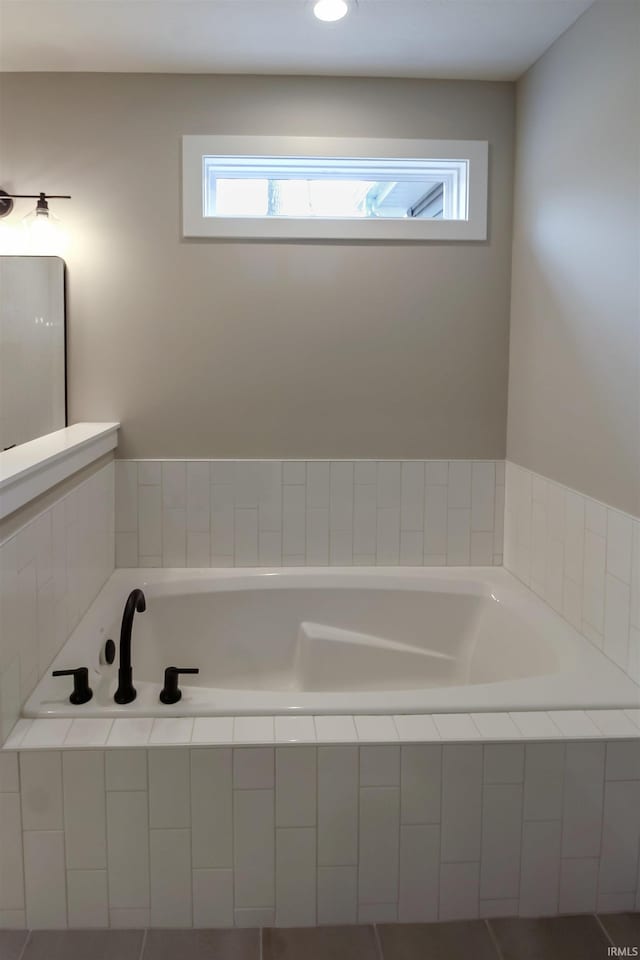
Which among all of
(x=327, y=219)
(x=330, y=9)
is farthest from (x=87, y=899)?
(x=330, y=9)

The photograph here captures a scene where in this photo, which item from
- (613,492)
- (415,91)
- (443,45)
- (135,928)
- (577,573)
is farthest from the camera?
(415,91)

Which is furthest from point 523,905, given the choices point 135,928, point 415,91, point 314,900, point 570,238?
point 415,91

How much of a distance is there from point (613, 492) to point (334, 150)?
5.52ft

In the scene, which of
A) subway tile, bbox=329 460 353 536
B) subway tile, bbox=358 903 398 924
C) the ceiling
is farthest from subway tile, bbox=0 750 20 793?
the ceiling

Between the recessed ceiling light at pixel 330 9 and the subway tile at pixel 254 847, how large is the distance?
2.20 m

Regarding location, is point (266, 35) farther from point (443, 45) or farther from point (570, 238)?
point (570, 238)

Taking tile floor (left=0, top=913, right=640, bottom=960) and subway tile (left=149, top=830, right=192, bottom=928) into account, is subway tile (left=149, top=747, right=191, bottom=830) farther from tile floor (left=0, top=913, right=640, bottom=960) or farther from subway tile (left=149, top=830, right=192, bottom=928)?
tile floor (left=0, top=913, right=640, bottom=960)

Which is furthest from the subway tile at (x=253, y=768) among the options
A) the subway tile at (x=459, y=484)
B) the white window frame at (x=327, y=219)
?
the white window frame at (x=327, y=219)

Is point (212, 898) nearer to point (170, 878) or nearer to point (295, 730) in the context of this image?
point (170, 878)

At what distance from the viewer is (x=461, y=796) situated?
1629mm

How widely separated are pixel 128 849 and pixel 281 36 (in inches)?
→ 97.1

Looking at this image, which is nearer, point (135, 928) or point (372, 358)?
point (135, 928)

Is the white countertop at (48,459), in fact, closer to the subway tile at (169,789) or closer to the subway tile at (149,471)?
the subway tile at (149,471)

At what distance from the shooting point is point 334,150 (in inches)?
108
